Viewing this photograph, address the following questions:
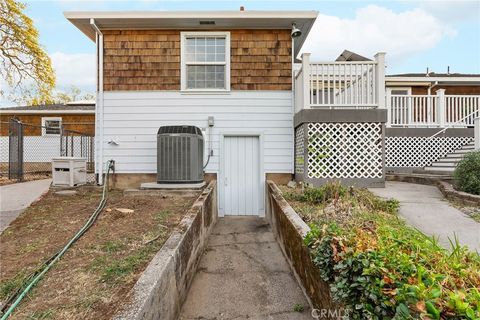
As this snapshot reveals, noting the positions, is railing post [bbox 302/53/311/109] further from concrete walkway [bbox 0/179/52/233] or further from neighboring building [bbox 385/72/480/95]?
neighboring building [bbox 385/72/480/95]

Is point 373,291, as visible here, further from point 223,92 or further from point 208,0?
point 208,0

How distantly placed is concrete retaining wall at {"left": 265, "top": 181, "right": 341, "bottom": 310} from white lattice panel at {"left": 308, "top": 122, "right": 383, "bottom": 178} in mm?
1806

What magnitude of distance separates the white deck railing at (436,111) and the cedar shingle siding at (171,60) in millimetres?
4536

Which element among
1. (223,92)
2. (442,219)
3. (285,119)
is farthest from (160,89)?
(442,219)

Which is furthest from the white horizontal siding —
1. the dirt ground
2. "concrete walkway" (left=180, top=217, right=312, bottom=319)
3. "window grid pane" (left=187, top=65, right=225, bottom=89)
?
"concrete walkway" (left=180, top=217, right=312, bottom=319)

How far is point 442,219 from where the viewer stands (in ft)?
14.4

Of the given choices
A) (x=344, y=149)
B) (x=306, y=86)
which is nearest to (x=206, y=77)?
(x=306, y=86)

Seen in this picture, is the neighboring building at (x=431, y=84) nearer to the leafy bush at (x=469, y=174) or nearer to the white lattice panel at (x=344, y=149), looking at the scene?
the white lattice panel at (x=344, y=149)

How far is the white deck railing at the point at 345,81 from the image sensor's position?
6141mm

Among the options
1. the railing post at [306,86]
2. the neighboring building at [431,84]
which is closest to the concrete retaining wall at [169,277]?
the railing post at [306,86]

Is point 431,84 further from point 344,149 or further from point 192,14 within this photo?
point 192,14

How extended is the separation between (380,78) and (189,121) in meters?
4.50

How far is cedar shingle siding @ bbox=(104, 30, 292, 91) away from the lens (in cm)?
696

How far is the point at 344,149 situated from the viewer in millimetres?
6305
